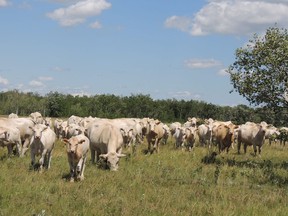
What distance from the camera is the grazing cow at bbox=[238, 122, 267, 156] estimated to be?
3005 centimetres

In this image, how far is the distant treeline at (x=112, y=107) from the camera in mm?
114500

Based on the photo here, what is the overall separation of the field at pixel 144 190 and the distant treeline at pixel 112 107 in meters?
94.3

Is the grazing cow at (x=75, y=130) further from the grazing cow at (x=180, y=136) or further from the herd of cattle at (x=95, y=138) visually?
the grazing cow at (x=180, y=136)

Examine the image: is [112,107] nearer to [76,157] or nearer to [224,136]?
[224,136]

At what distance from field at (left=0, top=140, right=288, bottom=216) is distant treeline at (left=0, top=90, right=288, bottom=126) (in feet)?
309

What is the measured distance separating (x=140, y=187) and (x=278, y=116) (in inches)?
427

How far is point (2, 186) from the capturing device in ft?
42.8

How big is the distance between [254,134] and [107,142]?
14610 millimetres

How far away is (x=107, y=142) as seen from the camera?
19.5 m

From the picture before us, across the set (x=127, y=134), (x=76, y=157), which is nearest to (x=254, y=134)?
(x=127, y=134)

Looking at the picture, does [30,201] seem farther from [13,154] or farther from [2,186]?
[13,154]

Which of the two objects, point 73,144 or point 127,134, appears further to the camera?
point 127,134

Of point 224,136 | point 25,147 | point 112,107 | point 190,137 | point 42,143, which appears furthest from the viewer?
point 112,107

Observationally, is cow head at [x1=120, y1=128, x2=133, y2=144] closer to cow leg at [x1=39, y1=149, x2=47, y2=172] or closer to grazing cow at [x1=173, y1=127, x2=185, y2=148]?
grazing cow at [x1=173, y1=127, x2=185, y2=148]
